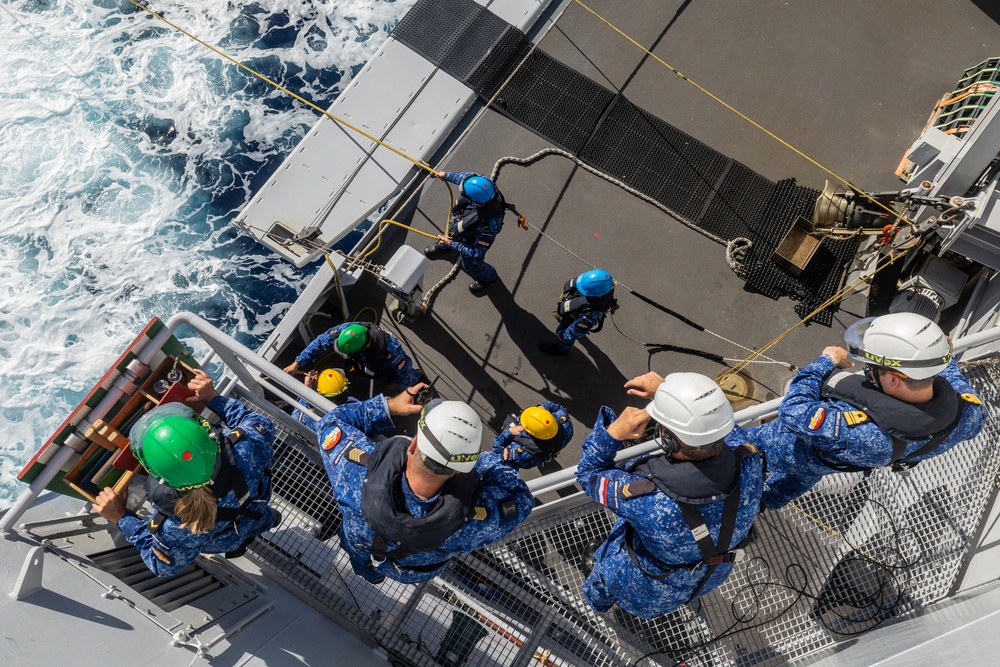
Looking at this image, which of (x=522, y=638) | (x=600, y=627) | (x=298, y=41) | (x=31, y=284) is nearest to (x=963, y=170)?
(x=600, y=627)

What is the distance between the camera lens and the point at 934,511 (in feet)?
16.1

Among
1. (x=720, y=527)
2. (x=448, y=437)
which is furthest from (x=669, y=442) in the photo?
(x=448, y=437)

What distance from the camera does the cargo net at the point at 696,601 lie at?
4.55m

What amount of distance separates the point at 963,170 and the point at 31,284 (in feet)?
39.4

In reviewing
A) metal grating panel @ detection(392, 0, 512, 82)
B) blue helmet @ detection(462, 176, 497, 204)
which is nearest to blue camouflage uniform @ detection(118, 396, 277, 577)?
blue helmet @ detection(462, 176, 497, 204)

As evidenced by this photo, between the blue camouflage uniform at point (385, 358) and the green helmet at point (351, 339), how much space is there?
84 mm

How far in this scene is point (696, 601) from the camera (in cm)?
475

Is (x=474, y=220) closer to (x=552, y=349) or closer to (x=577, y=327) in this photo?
Result: (x=577, y=327)

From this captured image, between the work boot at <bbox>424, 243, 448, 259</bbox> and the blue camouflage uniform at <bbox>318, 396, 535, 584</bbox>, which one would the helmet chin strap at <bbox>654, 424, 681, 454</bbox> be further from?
the work boot at <bbox>424, 243, 448, 259</bbox>

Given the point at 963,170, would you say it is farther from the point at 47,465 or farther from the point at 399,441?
→ the point at 47,465

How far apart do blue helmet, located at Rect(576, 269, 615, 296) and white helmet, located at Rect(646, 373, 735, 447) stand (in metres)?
2.74

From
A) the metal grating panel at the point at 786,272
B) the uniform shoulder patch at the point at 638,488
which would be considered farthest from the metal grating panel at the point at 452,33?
the uniform shoulder patch at the point at 638,488

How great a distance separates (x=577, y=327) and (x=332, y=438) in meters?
3.32

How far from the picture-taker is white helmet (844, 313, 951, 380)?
12.5 feet
